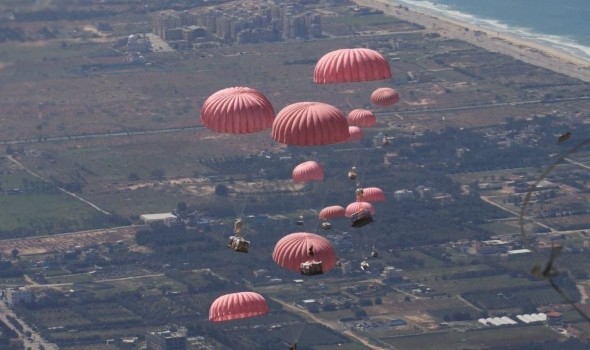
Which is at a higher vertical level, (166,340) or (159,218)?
(166,340)

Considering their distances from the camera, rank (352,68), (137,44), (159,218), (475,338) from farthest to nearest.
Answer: (137,44) → (159,218) → (475,338) → (352,68)

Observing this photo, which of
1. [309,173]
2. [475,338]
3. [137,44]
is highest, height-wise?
[309,173]

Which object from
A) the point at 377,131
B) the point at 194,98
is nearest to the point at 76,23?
the point at 194,98

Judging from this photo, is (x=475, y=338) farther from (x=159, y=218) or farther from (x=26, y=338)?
(x=159, y=218)

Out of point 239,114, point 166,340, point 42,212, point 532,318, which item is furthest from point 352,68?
point 42,212

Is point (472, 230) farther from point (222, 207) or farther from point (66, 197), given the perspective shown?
point (66, 197)

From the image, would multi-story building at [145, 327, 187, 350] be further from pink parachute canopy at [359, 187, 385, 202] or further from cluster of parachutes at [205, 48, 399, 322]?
cluster of parachutes at [205, 48, 399, 322]

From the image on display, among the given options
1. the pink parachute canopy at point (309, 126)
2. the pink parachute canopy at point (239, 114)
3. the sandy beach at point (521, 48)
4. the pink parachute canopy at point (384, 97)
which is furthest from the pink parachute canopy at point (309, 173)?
the sandy beach at point (521, 48)
